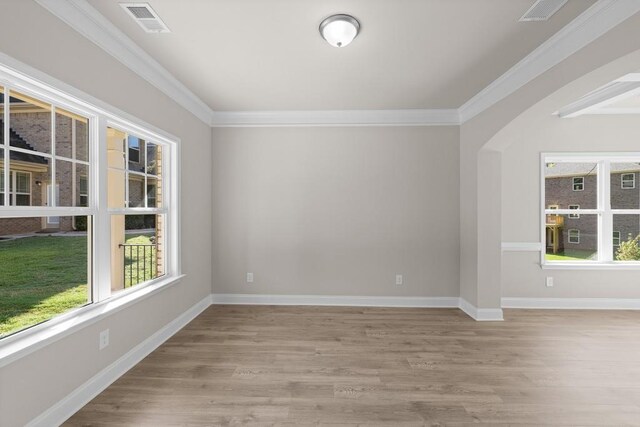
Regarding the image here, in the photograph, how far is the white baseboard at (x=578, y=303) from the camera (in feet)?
13.9

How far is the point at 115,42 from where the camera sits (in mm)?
2389

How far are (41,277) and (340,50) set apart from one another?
22.5 feet

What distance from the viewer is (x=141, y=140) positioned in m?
3.10

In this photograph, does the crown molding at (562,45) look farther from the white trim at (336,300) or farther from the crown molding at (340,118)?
the white trim at (336,300)

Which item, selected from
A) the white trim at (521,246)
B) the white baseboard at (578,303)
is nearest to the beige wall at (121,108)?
the white trim at (521,246)

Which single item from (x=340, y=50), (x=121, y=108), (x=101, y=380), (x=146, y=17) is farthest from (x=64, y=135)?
(x=340, y=50)

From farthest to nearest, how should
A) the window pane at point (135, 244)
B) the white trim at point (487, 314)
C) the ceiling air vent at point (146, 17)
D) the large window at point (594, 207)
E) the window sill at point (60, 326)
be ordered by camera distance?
the large window at point (594, 207) → the white trim at point (487, 314) → the window pane at point (135, 244) → the ceiling air vent at point (146, 17) → the window sill at point (60, 326)

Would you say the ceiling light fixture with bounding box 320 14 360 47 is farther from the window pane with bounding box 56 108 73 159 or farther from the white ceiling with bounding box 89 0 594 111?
the window pane with bounding box 56 108 73 159

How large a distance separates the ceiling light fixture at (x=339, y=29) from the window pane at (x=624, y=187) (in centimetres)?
448

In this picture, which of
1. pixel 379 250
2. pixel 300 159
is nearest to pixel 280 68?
pixel 300 159

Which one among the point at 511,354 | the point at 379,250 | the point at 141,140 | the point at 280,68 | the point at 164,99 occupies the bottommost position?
the point at 511,354

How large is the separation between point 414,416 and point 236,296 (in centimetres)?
300

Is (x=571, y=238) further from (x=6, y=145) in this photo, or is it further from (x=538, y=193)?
(x=6, y=145)

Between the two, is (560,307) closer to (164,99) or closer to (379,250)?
(379,250)
